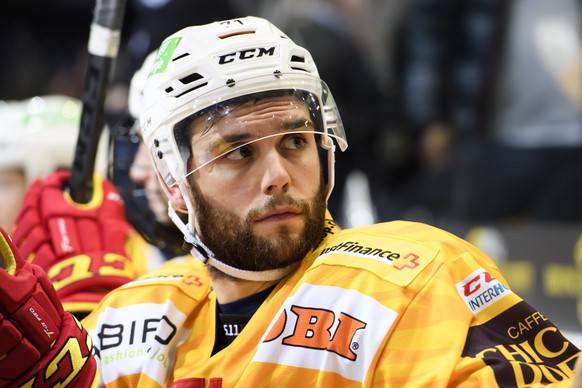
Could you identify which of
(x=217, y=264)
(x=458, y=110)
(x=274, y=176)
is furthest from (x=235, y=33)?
(x=458, y=110)

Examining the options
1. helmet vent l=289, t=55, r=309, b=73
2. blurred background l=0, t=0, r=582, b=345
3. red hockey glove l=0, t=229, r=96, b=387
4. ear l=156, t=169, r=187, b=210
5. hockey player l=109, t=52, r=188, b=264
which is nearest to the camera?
red hockey glove l=0, t=229, r=96, b=387

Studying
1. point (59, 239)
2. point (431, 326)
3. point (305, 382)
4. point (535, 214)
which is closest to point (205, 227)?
→ point (305, 382)

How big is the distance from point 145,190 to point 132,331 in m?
0.79

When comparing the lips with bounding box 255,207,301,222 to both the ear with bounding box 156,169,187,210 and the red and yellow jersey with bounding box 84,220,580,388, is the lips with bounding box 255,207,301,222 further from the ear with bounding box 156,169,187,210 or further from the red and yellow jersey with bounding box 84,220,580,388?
the ear with bounding box 156,169,187,210

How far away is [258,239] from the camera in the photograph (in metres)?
1.91

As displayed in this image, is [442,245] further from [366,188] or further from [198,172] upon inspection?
[366,188]

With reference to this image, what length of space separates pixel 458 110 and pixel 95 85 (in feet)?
9.13

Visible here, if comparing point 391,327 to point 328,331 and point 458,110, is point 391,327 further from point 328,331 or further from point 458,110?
point 458,110

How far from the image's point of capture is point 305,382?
173 centimetres

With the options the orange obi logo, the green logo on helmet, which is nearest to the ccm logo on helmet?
the green logo on helmet

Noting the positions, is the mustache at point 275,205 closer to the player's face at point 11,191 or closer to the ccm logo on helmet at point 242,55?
the ccm logo on helmet at point 242,55

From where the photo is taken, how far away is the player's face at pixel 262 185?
1.90m

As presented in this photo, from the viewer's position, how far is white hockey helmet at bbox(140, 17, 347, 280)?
6.41 ft

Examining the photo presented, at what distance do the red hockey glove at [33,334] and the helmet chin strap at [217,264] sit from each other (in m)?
0.29
